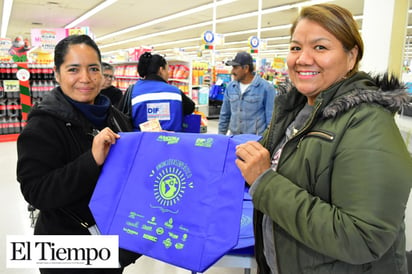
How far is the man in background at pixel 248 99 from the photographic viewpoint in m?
3.97

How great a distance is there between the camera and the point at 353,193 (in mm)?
829

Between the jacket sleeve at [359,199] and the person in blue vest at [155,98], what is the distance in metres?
2.72

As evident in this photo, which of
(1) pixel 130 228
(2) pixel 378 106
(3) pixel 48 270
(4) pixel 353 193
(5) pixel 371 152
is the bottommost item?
(3) pixel 48 270

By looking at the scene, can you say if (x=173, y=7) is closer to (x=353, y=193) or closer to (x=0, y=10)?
(x=0, y=10)

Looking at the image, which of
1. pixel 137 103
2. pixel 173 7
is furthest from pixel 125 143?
pixel 173 7

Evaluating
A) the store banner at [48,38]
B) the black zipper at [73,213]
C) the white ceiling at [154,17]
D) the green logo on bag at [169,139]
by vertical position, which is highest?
the white ceiling at [154,17]

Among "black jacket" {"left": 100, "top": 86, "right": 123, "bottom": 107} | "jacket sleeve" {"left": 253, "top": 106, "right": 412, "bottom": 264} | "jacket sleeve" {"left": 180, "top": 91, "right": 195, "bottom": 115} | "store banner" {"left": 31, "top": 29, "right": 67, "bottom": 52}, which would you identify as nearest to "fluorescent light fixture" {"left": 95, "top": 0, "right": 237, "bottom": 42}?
"store banner" {"left": 31, "top": 29, "right": 67, "bottom": 52}

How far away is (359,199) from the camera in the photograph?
818mm

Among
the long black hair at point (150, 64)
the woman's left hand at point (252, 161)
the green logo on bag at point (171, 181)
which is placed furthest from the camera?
the long black hair at point (150, 64)

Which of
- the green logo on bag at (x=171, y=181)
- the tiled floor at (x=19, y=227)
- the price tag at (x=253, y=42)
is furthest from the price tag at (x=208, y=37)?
the green logo on bag at (x=171, y=181)

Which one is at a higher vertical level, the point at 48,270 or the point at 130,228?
the point at 130,228

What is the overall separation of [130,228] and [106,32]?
871 inches

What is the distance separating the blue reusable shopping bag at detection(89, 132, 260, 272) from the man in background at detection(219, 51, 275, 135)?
2824 millimetres

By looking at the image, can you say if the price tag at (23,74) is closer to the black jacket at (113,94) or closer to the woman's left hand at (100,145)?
the black jacket at (113,94)
